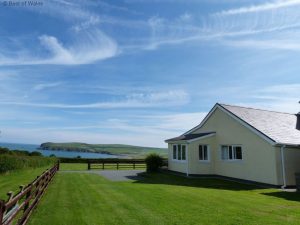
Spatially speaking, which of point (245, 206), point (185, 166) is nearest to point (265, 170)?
point (185, 166)

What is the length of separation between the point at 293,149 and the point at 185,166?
8.61 meters

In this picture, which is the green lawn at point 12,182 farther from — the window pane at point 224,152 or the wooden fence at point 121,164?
the window pane at point 224,152

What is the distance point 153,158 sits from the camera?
90.0ft

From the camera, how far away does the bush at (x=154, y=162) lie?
27344mm

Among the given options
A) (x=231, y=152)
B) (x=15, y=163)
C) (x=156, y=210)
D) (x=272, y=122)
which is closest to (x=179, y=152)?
(x=231, y=152)

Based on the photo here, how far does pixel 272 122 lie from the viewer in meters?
22.1

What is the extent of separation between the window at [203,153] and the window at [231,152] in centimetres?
145

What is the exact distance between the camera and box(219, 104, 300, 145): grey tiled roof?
19.1 metres

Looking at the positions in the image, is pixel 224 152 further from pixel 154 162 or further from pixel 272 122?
pixel 154 162

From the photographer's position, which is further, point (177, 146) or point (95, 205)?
point (177, 146)

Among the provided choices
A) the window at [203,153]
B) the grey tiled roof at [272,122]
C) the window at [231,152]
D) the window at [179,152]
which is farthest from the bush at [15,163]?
the grey tiled roof at [272,122]

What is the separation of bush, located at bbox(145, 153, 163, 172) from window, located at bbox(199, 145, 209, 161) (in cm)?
478

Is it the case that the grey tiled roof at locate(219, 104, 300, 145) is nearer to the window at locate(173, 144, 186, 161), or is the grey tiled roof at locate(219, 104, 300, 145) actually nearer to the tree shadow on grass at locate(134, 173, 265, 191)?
the tree shadow on grass at locate(134, 173, 265, 191)

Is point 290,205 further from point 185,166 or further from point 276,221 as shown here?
point 185,166
